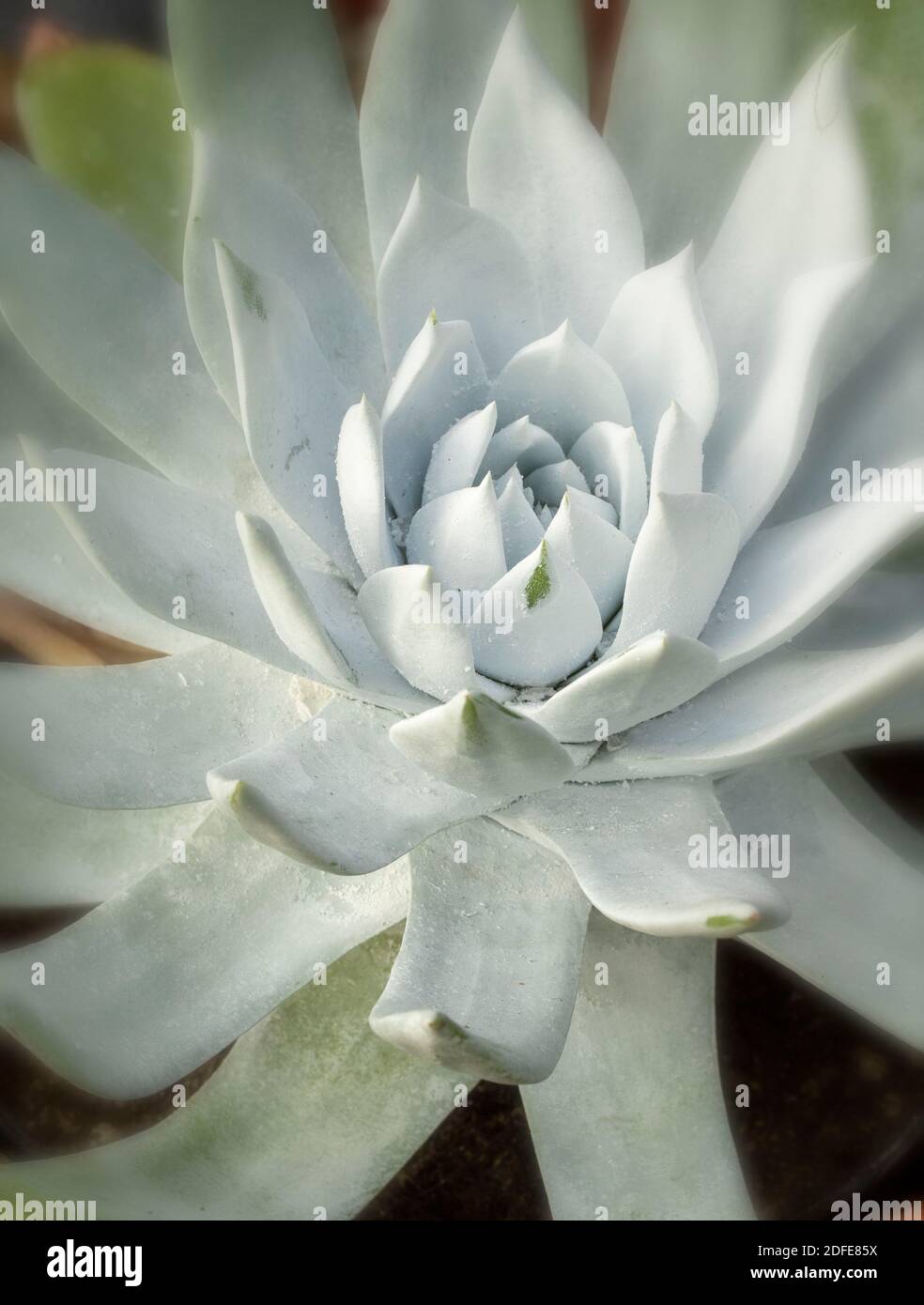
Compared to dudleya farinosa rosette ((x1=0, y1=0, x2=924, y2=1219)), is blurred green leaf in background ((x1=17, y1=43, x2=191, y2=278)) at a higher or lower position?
higher

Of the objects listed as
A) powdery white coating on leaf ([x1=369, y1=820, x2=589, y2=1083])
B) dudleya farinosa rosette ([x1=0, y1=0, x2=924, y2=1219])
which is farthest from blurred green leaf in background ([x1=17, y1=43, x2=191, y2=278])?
powdery white coating on leaf ([x1=369, y1=820, x2=589, y2=1083])

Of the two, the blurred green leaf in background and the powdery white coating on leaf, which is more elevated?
the blurred green leaf in background

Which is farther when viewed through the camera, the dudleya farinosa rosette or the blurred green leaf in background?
the blurred green leaf in background

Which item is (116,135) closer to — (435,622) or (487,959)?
(435,622)

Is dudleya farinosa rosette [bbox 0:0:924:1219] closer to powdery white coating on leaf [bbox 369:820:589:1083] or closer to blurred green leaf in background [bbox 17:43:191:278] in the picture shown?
powdery white coating on leaf [bbox 369:820:589:1083]

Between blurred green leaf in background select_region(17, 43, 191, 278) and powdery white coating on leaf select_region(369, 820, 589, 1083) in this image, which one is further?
blurred green leaf in background select_region(17, 43, 191, 278)

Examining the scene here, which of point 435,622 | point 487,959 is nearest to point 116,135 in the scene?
point 435,622

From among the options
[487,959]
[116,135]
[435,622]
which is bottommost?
[487,959]

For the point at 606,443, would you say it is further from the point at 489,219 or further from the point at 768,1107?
the point at 768,1107

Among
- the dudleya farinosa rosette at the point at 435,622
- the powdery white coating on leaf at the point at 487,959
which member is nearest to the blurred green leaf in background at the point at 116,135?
the dudleya farinosa rosette at the point at 435,622
